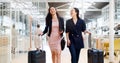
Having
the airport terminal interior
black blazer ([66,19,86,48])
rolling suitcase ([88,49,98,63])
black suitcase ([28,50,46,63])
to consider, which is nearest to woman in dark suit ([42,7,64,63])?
black blazer ([66,19,86,48])

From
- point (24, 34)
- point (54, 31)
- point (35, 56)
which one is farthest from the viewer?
point (24, 34)

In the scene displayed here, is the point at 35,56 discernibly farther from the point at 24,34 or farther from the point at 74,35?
the point at 24,34

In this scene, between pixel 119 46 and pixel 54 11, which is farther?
pixel 119 46

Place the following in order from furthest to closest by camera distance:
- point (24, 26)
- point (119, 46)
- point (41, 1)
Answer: point (41, 1) → point (24, 26) → point (119, 46)

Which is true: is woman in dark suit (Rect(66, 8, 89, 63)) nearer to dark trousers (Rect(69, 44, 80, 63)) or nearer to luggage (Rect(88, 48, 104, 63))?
dark trousers (Rect(69, 44, 80, 63))

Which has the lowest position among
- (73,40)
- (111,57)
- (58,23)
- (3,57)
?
(111,57)

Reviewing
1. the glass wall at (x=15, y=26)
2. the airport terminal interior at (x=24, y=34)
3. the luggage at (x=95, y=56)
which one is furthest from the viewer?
the airport terminal interior at (x=24, y=34)

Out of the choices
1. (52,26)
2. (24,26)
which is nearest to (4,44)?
(52,26)

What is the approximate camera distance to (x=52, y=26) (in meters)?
5.12

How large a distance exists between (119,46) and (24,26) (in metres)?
5.14

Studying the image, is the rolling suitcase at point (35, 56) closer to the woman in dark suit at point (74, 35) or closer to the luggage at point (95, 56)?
the woman in dark suit at point (74, 35)

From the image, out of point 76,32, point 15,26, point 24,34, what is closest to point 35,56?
point 76,32

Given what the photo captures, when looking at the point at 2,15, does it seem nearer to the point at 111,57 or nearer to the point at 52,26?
the point at 52,26

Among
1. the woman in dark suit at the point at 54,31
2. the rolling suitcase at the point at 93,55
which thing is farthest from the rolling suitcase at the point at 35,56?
the rolling suitcase at the point at 93,55
